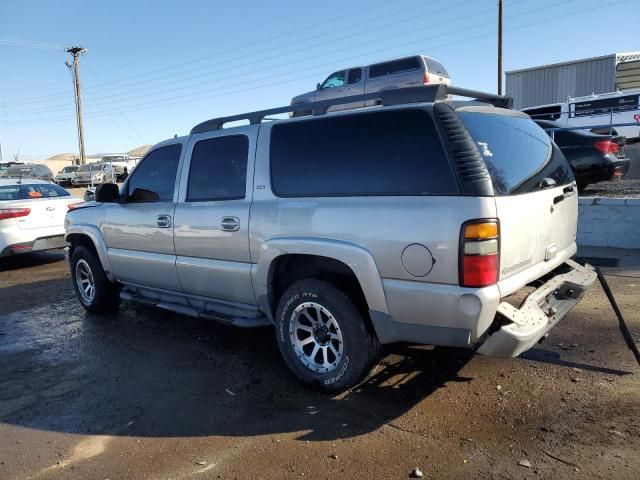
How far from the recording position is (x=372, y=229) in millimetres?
3305

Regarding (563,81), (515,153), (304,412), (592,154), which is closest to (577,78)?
(563,81)

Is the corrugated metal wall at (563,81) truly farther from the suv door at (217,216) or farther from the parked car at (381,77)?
the suv door at (217,216)

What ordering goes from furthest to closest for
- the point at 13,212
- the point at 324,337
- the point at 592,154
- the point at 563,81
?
1. the point at 563,81
2. the point at 592,154
3. the point at 13,212
4. the point at 324,337

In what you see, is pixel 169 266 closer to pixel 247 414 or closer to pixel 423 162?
pixel 247 414

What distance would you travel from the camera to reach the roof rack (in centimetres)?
341

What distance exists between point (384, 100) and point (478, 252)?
4.25 ft

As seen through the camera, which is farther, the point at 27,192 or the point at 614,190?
the point at 614,190

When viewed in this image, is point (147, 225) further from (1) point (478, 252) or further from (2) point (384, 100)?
(1) point (478, 252)

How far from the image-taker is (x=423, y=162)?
10.6ft

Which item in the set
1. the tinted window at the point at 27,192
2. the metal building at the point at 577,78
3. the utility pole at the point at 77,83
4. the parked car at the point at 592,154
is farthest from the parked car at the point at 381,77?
the utility pole at the point at 77,83

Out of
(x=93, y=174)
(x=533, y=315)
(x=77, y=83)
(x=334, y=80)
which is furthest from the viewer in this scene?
(x=77, y=83)

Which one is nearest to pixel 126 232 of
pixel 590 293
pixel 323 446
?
pixel 323 446

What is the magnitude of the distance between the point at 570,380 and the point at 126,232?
4.19m

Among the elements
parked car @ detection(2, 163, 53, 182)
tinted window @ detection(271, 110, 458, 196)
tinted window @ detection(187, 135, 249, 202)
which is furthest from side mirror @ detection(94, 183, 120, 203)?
parked car @ detection(2, 163, 53, 182)
